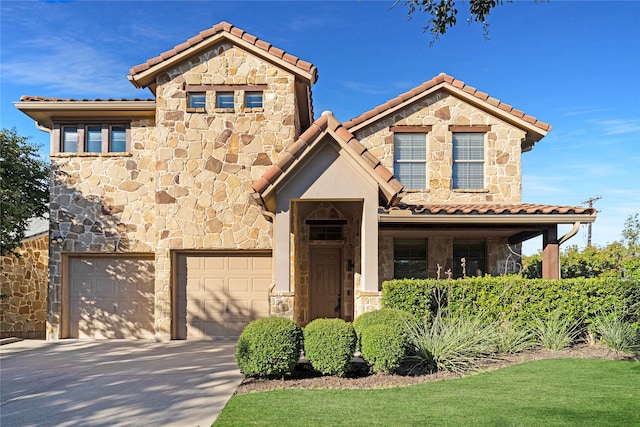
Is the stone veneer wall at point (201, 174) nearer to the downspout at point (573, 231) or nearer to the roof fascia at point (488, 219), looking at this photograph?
the roof fascia at point (488, 219)

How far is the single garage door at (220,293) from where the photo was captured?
13.1 meters

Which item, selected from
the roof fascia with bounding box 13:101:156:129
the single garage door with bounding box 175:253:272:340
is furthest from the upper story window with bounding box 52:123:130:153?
the single garage door with bounding box 175:253:272:340

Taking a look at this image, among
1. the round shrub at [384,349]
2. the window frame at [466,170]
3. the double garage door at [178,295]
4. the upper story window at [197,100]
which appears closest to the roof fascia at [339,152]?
the round shrub at [384,349]

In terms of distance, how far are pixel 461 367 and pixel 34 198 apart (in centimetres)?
1252

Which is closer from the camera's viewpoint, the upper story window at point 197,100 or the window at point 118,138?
the upper story window at point 197,100

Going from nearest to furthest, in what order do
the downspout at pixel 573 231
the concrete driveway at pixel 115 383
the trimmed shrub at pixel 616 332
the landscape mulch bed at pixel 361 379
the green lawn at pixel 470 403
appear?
the green lawn at pixel 470 403
the concrete driveway at pixel 115 383
the landscape mulch bed at pixel 361 379
the trimmed shrub at pixel 616 332
the downspout at pixel 573 231

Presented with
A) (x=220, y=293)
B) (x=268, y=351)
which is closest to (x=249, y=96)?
(x=220, y=293)

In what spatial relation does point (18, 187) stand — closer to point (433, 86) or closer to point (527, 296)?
point (433, 86)

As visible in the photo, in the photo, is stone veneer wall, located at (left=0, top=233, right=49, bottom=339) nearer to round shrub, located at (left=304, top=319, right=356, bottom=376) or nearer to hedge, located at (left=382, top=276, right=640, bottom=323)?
round shrub, located at (left=304, top=319, right=356, bottom=376)

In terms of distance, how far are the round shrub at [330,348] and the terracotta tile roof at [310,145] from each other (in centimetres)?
325

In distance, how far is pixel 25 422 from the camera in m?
6.11

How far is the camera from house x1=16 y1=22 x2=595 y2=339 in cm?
1288

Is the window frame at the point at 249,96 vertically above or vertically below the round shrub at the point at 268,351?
above

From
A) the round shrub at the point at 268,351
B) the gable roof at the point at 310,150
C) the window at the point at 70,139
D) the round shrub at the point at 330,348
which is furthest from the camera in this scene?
the window at the point at 70,139
